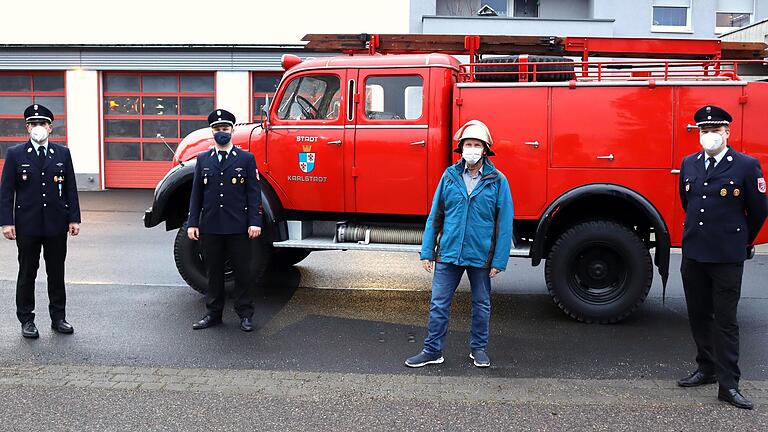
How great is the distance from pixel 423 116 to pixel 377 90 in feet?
1.81

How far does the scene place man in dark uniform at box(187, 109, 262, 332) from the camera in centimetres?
608

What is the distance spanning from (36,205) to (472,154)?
3.43 meters

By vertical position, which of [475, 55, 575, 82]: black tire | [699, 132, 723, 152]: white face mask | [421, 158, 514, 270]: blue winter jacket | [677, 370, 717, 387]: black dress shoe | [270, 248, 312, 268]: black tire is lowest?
[677, 370, 717, 387]: black dress shoe

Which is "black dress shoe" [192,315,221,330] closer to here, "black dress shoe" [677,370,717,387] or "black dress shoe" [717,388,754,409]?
"black dress shoe" [677,370,717,387]

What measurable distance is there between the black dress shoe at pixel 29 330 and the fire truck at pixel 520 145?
5.32 feet

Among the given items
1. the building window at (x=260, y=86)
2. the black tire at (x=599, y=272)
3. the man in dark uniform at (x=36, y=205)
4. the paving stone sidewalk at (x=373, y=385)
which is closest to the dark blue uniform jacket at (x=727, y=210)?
the paving stone sidewalk at (x=373, y=385)

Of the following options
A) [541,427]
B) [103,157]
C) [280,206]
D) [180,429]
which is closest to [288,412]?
[180,429]

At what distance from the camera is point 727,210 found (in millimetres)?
4586

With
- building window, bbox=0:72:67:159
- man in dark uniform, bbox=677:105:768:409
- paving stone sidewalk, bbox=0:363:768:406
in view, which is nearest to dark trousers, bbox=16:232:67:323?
paving stone sidewalk, bbox=0:363:768:406

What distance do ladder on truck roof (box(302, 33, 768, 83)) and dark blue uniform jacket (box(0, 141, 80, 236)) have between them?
3166 mm

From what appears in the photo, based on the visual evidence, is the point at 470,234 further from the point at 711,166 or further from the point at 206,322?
the point at 206,322

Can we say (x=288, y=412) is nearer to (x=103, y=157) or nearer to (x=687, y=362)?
(x=687, y=362)

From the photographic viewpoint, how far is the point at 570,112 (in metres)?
6.40

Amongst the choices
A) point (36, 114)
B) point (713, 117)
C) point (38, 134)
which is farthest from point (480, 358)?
point (36, 114)
